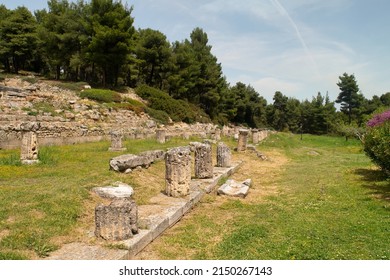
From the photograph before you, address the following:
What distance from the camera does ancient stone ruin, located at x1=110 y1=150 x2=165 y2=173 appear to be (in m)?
10.9

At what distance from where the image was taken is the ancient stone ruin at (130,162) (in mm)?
10913

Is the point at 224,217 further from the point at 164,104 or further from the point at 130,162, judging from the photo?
the point at 164,104

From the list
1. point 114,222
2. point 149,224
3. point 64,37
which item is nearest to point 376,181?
point 149,224

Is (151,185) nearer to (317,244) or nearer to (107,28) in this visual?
(317,244)

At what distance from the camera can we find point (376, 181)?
458 inches

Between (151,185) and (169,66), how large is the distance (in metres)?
37.1

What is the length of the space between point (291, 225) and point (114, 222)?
363 centimetres

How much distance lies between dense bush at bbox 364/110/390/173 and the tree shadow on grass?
43 cm

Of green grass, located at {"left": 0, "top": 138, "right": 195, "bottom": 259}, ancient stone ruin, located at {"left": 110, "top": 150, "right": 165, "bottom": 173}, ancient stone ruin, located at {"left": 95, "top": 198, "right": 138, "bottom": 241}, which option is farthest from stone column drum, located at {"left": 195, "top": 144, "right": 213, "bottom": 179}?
ancient stone ruin, located at {"left": 95, "top": 198, "right": 138, "bottom": 241}

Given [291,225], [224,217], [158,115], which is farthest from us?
[158,115]

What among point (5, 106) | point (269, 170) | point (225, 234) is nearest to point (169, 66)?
point (5, 106)

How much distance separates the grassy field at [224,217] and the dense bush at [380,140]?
0.73 m

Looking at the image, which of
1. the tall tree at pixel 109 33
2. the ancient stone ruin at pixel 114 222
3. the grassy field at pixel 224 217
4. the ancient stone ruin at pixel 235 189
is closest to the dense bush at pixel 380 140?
the grassy field at pixel 224 217

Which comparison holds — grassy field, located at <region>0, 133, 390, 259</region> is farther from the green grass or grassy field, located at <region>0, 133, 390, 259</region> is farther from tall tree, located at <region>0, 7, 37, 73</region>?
tall tree, located at <region>0, 7, 37, 73</region>
